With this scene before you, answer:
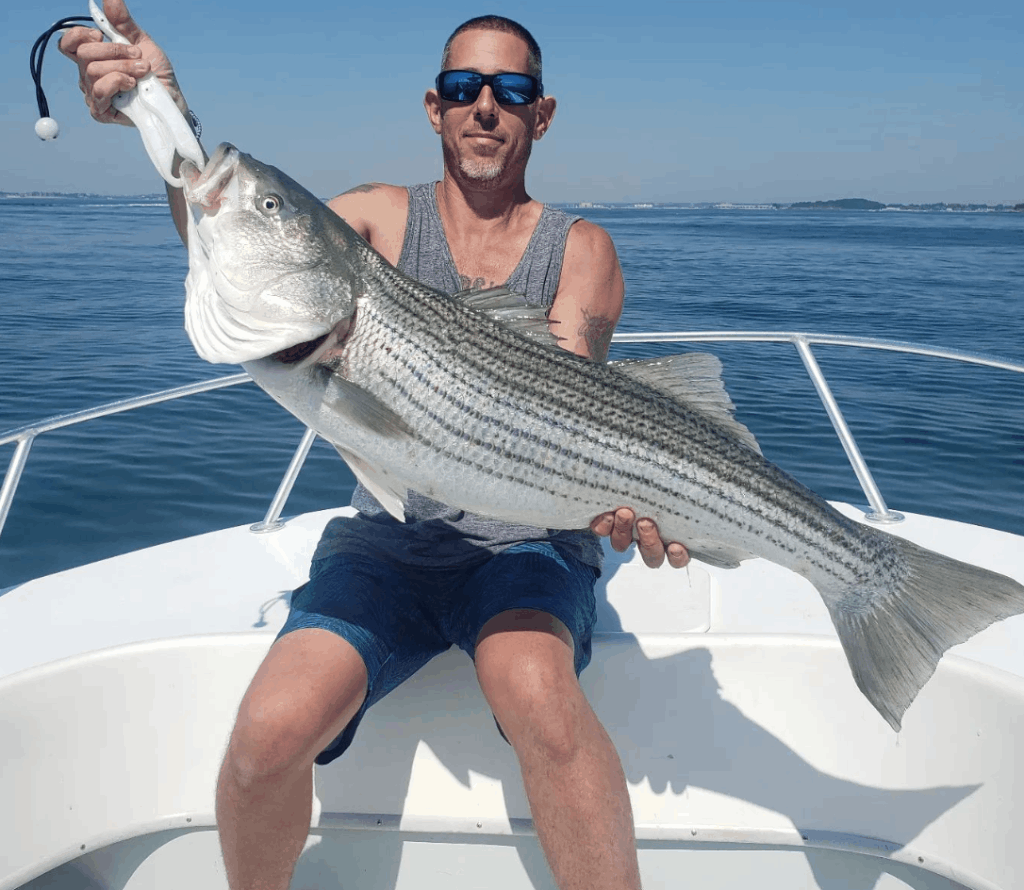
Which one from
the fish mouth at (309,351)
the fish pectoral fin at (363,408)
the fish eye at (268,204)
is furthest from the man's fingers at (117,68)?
the fish pectoral fin at (363,408)

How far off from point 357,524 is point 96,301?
2148 cm

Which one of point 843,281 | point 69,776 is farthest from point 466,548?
point 843,281

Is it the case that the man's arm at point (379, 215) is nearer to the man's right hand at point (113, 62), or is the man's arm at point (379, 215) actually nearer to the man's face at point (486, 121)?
the man's face at point (486, 121)

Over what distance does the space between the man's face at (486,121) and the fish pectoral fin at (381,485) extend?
1456 millimetres

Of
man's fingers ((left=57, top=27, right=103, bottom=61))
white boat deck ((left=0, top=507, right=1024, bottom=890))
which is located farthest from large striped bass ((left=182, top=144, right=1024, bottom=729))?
white boat deck ((left=0, top=507, right=1024, bottom=890))

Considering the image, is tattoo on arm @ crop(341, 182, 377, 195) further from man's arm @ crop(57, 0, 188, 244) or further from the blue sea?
the blue sea

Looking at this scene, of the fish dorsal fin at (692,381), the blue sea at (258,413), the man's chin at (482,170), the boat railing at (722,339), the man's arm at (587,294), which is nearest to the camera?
the fish dorsal fin at (692,381)

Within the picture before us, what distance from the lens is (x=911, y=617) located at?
2.52 meters

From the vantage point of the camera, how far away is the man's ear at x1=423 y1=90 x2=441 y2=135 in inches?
142

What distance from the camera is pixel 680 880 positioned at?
3242 millimetres

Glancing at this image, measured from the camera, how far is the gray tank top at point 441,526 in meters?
3.11

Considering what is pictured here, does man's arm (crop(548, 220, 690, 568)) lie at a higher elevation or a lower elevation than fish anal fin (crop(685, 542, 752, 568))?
higher

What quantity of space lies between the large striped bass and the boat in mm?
632

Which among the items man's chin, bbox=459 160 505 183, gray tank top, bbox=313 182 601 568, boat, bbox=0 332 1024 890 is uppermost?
man's chin, bbox=459 160 505 183
